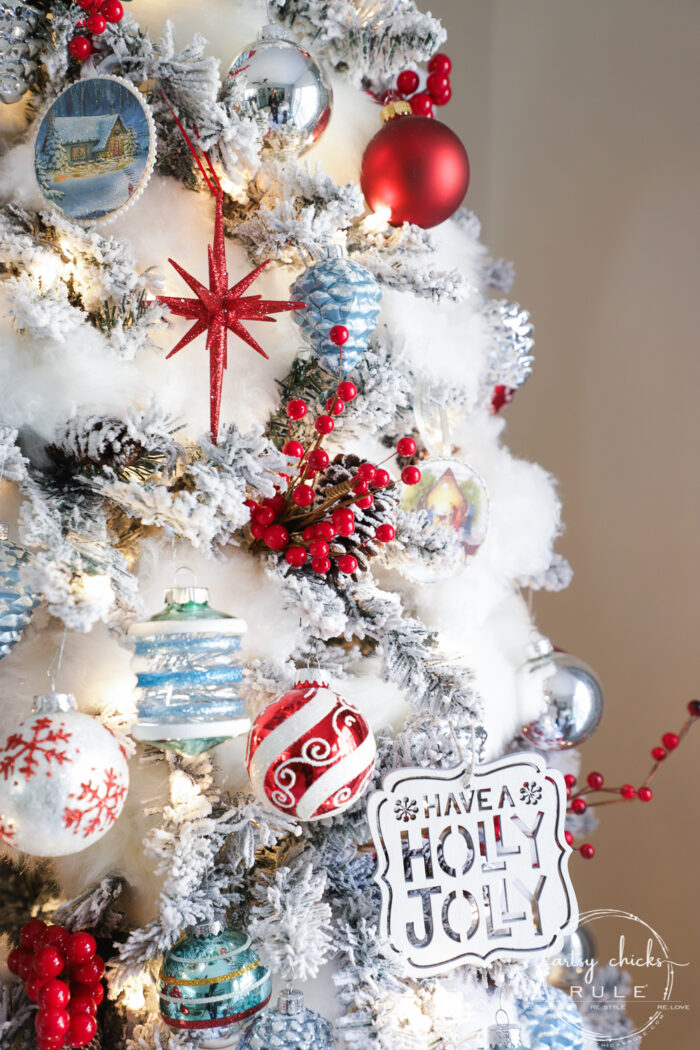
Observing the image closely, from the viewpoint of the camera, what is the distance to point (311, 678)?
2.15 feet

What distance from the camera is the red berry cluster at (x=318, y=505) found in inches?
25.8

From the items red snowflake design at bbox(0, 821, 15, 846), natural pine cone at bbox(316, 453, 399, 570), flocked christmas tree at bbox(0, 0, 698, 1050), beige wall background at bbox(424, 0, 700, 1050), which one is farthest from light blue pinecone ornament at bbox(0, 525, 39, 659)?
beige wall background at bbox(424, 0, 700, 1050)

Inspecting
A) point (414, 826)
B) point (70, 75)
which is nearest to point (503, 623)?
point (414, 826)

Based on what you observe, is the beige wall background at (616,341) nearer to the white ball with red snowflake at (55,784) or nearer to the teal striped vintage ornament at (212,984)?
the teal striped vintage ornament at (212,984)

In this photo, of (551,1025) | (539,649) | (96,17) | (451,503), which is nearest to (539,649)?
(539,649)

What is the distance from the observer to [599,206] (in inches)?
51.4

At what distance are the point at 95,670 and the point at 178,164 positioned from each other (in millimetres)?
444

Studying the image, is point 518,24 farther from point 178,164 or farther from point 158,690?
point 158,690

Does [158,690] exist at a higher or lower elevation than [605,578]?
lower

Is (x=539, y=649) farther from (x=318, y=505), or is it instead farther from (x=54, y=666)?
(x=54, y=666)

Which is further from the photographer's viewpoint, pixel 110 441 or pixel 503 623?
pixel 503 623

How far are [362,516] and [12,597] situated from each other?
0.90 ft

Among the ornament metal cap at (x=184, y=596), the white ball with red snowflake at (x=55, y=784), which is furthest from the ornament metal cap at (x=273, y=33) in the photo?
the white ball with red snowflake at (x=55, y=784)

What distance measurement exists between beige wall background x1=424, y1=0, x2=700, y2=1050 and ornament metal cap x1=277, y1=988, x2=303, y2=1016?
735 mm
